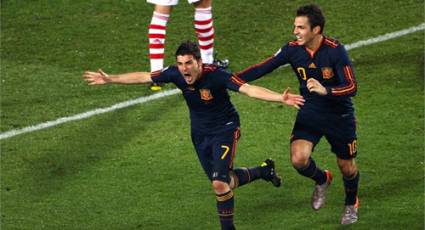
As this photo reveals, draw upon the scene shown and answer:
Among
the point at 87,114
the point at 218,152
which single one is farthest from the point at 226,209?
the point at 87,114

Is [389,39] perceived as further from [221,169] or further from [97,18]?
[221,169]

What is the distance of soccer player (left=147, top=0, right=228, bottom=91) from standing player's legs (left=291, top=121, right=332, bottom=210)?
2787mm

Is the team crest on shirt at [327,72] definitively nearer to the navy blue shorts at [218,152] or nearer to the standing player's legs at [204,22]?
the navy blue shorts at [218,152]

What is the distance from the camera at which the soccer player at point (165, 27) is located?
47.6 feet

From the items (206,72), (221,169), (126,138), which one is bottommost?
(126,138)

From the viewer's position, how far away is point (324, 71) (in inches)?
461

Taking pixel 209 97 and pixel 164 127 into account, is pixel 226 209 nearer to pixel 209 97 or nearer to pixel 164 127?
pixel 209 97

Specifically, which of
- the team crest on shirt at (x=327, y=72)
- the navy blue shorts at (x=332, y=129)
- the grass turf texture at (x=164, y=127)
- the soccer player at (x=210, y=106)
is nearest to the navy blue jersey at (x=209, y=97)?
the soccer player at (x=210, y=106)

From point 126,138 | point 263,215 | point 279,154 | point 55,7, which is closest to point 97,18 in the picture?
point 55,7

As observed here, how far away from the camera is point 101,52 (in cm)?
1714

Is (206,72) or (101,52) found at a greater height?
(206,72)

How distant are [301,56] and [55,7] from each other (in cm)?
750

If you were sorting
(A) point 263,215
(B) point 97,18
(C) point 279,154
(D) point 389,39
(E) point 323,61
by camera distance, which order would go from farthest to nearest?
(B) point 97,18 < (D) point 389,39 < (C) point 279,154 < (A) point 263,215 < (E) point 323,61

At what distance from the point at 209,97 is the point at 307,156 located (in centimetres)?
113
